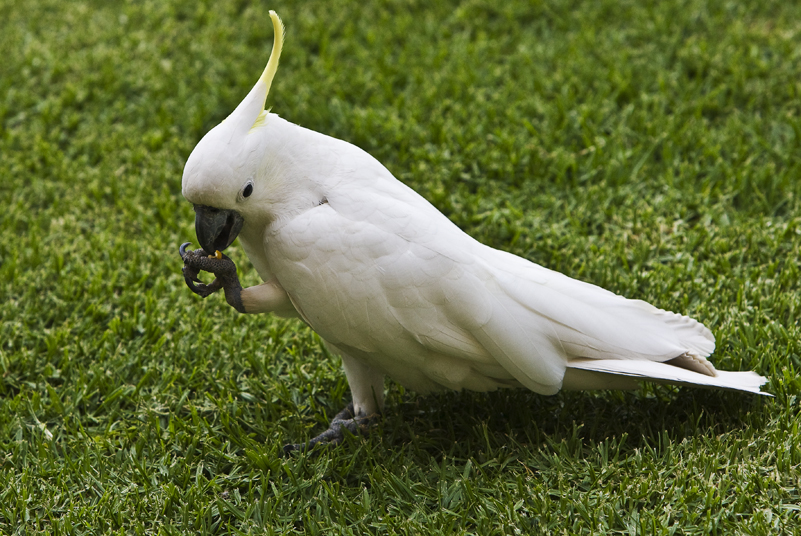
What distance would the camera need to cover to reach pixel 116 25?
208 inches

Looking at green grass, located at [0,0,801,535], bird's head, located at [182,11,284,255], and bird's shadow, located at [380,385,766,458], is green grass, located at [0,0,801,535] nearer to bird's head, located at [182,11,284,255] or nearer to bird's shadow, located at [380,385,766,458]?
bird's shadow, located at [380,385,766,458]

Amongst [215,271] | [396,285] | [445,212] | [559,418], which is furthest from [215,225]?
[445,212]

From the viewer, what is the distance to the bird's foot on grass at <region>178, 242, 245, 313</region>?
237 cm

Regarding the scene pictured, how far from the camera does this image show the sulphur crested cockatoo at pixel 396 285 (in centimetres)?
227

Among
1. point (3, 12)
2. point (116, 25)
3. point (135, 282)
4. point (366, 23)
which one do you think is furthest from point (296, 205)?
point (3, 12)

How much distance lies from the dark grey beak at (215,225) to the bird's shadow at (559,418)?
3.02 feet

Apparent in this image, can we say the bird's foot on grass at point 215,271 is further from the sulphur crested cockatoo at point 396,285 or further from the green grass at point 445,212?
the green grass at point 445,212

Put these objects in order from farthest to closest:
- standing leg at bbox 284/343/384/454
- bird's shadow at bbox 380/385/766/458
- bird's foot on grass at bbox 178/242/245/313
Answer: standing leg at bbox 284/343/384/454 → bird's shadow at bbox 380/385/766/458 → bird's foot on grass at bbox 178/242/245/313

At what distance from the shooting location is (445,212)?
3764 mm

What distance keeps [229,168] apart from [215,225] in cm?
21

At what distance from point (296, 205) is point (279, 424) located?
921mm

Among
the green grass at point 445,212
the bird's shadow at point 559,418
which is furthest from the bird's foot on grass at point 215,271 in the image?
the bird's shadow at point 559,418

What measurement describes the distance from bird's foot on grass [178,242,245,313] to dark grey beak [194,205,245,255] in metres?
0.03

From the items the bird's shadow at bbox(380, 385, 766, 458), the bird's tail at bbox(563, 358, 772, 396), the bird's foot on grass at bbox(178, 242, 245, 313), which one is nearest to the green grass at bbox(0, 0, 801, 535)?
the bird's shadow at bbox(380, 385, 766, 458)
